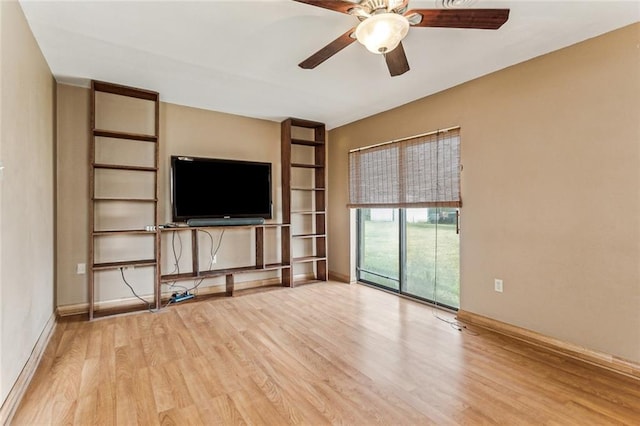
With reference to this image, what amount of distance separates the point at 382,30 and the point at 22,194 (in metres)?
2.50

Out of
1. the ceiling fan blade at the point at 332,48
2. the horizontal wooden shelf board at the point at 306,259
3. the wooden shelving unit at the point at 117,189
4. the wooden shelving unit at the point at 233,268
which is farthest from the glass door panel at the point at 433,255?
→ the wooden shelving unit at the point at 117,189

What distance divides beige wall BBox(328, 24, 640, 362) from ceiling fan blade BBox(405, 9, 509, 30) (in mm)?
1132

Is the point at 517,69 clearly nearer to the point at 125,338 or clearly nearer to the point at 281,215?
the point at 281,215

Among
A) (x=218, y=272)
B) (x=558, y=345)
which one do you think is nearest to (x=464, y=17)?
(x=558, y=345)

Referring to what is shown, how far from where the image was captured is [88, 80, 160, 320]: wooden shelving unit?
10.1 ft

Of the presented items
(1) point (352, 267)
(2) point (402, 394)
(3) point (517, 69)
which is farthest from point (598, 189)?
(1) point (352, 267)

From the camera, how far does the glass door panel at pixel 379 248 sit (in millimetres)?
4078

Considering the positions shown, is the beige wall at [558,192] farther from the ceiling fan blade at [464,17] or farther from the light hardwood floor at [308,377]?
the ceiling fan blade at [464,17]

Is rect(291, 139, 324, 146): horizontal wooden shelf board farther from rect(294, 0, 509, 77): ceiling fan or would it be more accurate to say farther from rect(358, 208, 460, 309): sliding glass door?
rect(294, 0, 509, 77): ceiling fan

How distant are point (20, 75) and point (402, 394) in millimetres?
3178

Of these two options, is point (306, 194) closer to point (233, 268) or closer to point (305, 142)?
point (305, 142)

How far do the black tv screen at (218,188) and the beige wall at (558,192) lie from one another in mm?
2382

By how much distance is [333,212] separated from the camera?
16.1ft

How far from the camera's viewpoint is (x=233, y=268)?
13.5 ft
